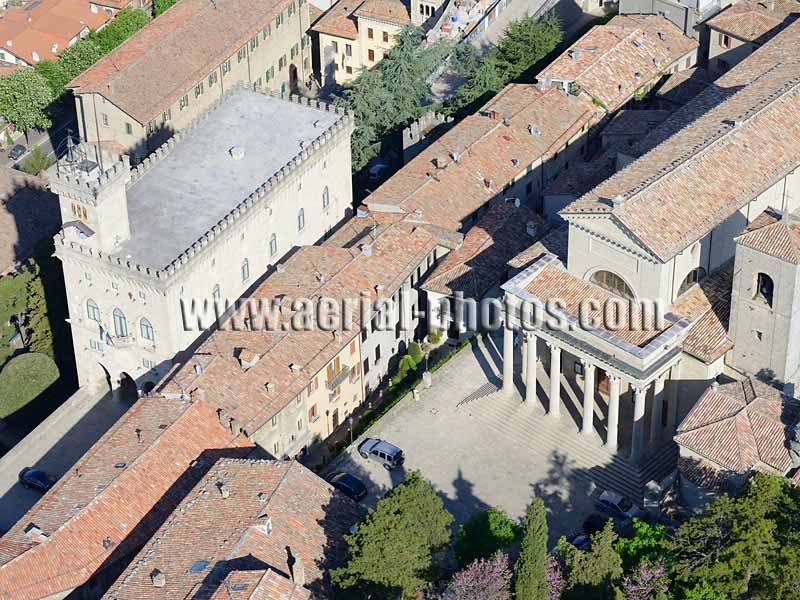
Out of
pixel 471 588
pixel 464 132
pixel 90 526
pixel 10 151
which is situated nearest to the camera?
pixel 471 588

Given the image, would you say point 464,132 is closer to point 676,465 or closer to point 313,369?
point 313,369

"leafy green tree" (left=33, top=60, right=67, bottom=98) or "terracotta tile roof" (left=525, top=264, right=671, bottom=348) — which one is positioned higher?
"terracotta tile roof" (left=525, top=264, right=671, bottom=348)

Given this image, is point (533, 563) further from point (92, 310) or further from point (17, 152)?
point (17, 152)

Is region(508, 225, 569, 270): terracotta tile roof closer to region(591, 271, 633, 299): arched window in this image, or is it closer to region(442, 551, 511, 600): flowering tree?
region(591, 271, 633, 299): arched window

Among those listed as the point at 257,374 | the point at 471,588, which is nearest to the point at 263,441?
the point at 257,374

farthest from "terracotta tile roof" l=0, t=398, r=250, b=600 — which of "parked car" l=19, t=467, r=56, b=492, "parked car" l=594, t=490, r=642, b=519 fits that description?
"parked car" l=594, t=490, r=642, b=519

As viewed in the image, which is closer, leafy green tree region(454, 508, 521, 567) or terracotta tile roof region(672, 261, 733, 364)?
leafy green tree region(454, 508, 521, 567)
